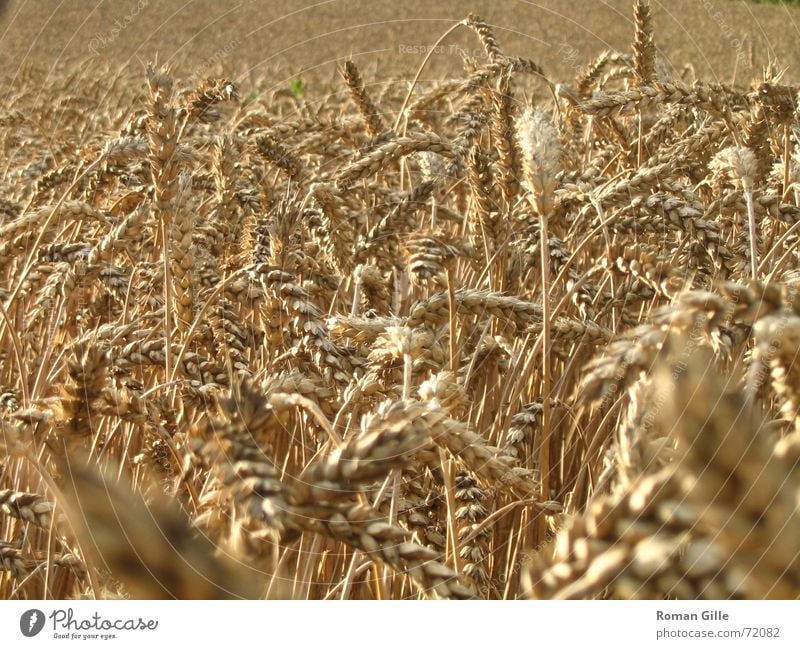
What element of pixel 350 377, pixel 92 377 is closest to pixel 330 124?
pixel 350 377

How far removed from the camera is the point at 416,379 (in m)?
1.73
